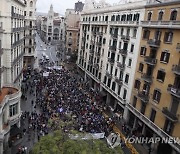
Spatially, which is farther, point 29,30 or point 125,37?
point 29,30

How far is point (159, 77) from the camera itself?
35.3 meters

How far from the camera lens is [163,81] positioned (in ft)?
112

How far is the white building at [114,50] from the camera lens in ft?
142

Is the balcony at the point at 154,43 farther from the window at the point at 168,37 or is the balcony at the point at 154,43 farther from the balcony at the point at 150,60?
the balcony at the point at 150,60

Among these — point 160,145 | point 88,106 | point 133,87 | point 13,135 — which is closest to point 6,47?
point 13,135

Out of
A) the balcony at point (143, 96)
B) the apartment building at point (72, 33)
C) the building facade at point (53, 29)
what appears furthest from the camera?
the building facade at point (53, 29)

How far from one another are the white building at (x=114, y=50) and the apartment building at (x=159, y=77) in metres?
2.54

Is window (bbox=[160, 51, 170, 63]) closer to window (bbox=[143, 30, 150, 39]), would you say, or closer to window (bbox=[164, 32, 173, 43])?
window (bbox=[164, 32, 173, 43])

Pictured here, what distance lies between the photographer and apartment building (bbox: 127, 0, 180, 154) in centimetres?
3142

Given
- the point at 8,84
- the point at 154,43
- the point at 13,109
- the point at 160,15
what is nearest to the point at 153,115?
the point at 154,43

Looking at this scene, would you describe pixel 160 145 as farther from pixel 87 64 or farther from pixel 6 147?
pixel 87 64

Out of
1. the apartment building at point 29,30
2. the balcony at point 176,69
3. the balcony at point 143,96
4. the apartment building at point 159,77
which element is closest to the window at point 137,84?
the apartment building at point 159,77

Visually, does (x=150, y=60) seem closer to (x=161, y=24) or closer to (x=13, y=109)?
(x=161, y=24)

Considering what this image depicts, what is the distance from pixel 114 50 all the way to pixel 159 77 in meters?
17.5
